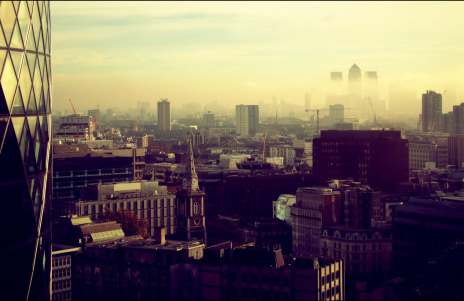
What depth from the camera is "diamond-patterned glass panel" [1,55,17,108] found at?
102ft

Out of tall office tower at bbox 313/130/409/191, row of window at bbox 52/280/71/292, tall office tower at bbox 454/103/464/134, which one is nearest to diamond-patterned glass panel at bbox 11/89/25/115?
row of window at bbox 52/280/71/292

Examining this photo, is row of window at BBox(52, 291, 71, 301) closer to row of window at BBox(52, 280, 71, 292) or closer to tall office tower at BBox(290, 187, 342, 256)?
row of window at BBox(52, 280, 71, 292)

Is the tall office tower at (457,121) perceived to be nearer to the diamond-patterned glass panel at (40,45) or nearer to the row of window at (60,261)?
the row of window at (60,261)

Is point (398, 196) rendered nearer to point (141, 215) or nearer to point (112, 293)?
point (141, 215)

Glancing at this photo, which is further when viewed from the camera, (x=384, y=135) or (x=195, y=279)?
(x=384, y=135)

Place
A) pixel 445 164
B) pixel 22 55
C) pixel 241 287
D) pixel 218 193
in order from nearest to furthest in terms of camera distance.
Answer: pixel 22 55, pixel 241 287, pixel 218 193, pixel 445 164

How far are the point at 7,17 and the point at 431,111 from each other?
138272 millimetres

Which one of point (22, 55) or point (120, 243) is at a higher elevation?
point (22, 55)

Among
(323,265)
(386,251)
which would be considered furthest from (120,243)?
(386,251)

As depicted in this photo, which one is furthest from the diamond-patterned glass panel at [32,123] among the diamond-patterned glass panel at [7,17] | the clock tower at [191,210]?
the clock tower at [191,210]

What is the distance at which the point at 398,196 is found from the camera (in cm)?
9562

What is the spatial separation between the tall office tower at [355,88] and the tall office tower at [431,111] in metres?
13.8

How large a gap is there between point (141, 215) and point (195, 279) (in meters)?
37.5

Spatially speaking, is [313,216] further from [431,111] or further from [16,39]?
[431,111]
